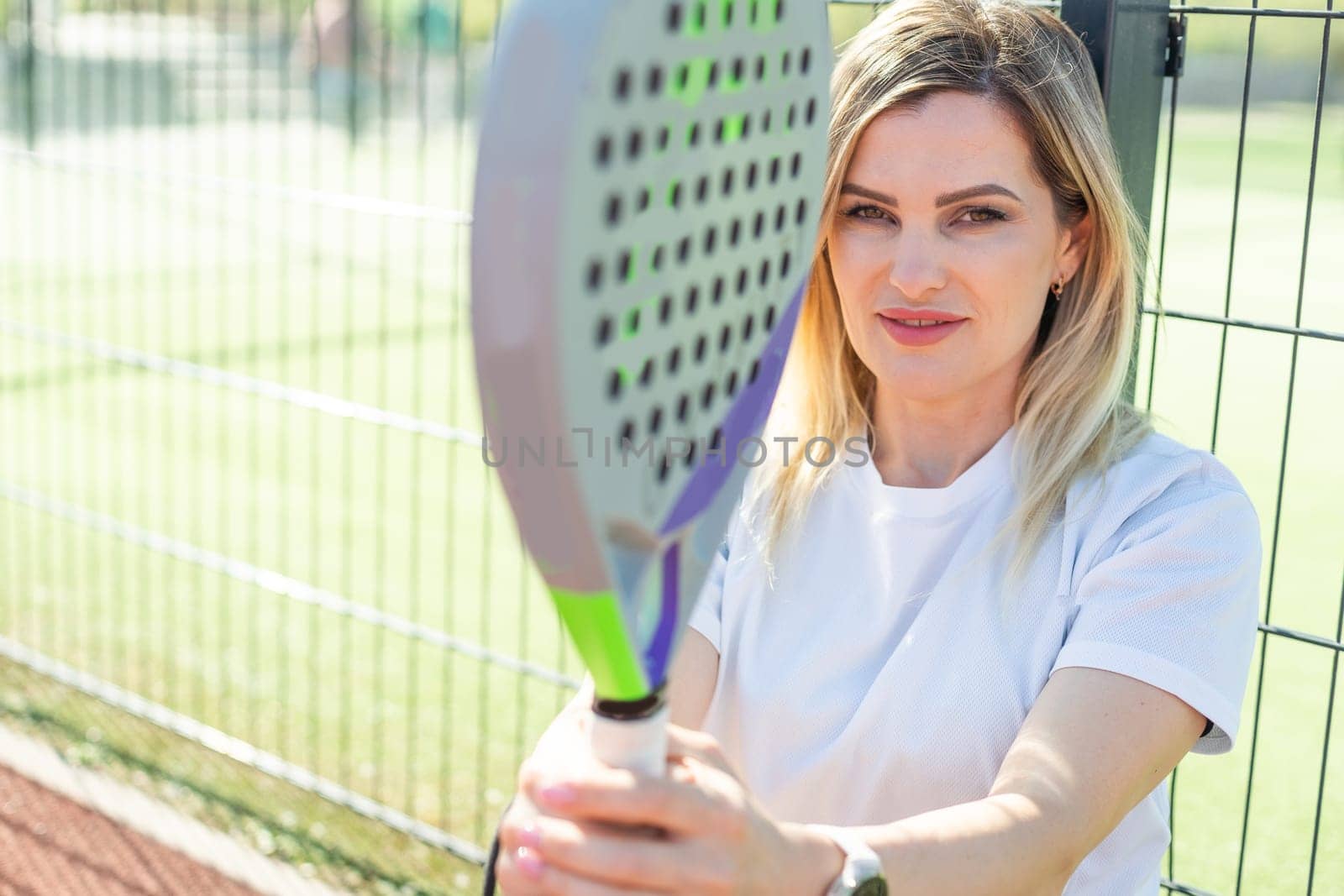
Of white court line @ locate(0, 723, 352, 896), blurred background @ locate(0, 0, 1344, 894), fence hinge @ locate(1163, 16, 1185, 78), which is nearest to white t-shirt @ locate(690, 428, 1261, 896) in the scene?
blurred background @ locate(0, 0, 1344, 894)

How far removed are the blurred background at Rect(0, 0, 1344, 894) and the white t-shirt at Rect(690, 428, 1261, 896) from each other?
0.38 m

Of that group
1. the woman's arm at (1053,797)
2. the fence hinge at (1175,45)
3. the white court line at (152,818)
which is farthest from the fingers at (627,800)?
the white court line at (152,818)

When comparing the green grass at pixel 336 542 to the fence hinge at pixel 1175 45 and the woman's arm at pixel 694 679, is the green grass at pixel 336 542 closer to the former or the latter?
the fence hinge at pixel 1175 45

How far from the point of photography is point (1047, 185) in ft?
4.82

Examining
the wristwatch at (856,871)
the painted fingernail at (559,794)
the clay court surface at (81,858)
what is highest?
the painted fingernail at (559,794)

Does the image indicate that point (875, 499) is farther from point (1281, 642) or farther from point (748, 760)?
point (1281, 642)

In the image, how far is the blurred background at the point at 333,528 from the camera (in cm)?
282

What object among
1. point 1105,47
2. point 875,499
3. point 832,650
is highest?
point 1105,47

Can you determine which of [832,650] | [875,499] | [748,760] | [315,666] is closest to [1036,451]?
[875,499]

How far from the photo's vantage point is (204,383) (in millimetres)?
6766

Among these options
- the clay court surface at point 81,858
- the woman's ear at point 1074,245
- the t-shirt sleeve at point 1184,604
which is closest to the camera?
the t-shirt sleeve at point 1184,604

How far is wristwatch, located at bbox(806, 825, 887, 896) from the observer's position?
888 mm

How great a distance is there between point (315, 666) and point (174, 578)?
0.81 m

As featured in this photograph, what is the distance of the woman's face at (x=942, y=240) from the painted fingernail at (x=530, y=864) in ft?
2.57
